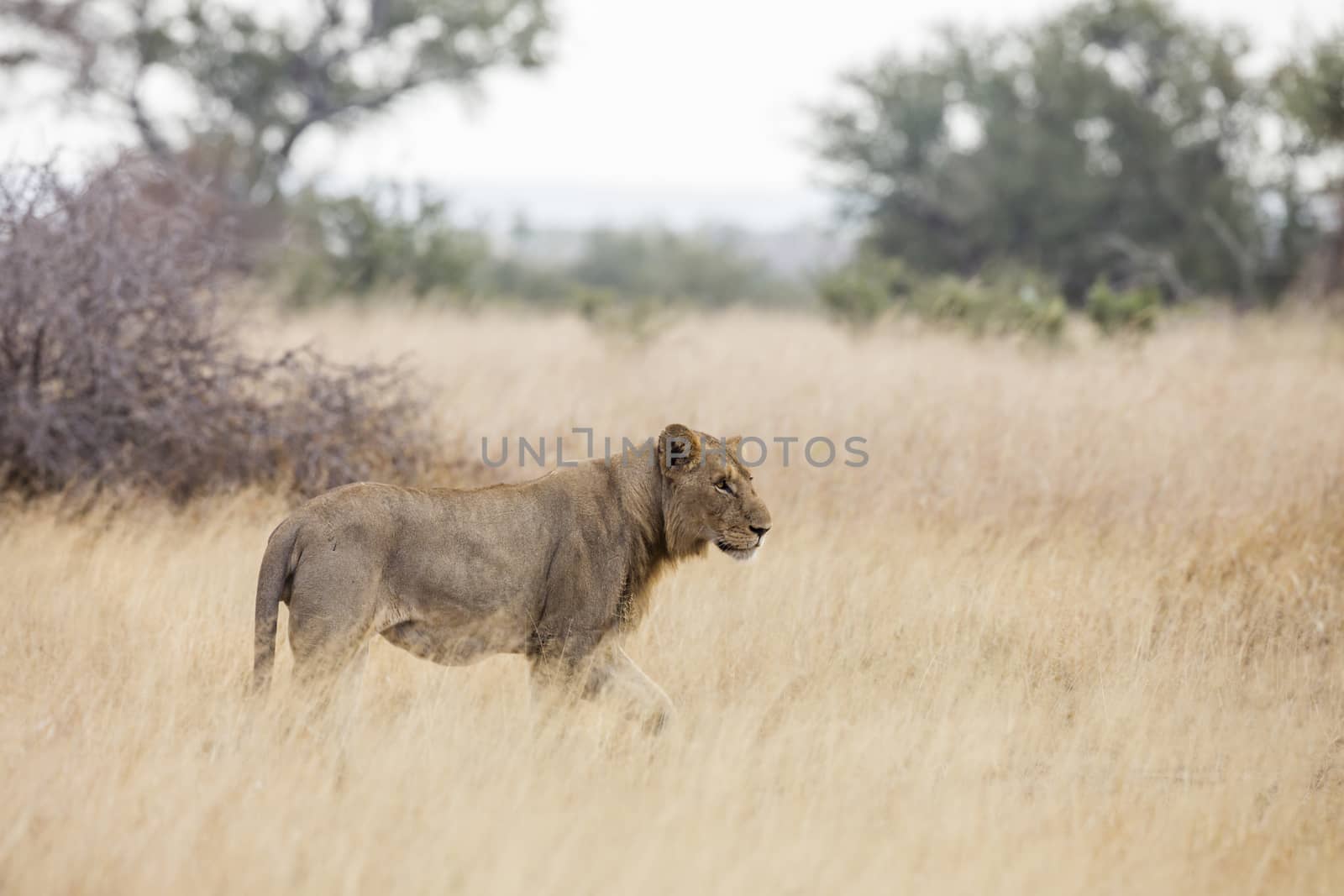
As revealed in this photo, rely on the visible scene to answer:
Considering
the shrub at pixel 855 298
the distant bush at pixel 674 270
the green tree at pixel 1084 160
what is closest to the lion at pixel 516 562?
the shrub at pixel 855 298

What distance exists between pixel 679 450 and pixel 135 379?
15.7 ft

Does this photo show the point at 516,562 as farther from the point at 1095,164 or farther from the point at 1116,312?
the point at 1095,164

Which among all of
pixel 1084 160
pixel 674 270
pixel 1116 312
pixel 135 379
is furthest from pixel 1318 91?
pixel 674 270

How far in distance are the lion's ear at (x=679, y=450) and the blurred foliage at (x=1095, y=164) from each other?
22.4m

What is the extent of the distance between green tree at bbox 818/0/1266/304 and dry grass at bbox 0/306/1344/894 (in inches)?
719

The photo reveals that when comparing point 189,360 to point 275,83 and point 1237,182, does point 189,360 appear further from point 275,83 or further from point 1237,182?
point 1237,182

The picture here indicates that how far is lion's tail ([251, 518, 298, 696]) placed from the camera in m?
4.38

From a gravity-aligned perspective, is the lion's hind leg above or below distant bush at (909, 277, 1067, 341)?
below

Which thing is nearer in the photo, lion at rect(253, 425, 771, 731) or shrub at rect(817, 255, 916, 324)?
lion at rect(253, 425, 771, 731)

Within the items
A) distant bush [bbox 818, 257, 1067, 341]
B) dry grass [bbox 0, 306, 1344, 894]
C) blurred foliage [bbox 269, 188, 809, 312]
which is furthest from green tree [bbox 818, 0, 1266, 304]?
dry grass [bbox 0, 306, 1344, 894]

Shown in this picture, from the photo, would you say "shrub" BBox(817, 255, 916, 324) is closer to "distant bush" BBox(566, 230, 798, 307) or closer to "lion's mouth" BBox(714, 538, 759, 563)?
"lion's mouth" BBox(714, 538, 759, 563)

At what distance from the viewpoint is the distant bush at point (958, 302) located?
14.7 metres

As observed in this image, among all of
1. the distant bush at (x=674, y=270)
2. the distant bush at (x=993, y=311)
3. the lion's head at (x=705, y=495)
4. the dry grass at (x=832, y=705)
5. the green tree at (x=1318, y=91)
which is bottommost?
the dry grass at (x=832, y=705)

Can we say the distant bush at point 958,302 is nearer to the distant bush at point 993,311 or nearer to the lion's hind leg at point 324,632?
the distant bush at point 993,311
